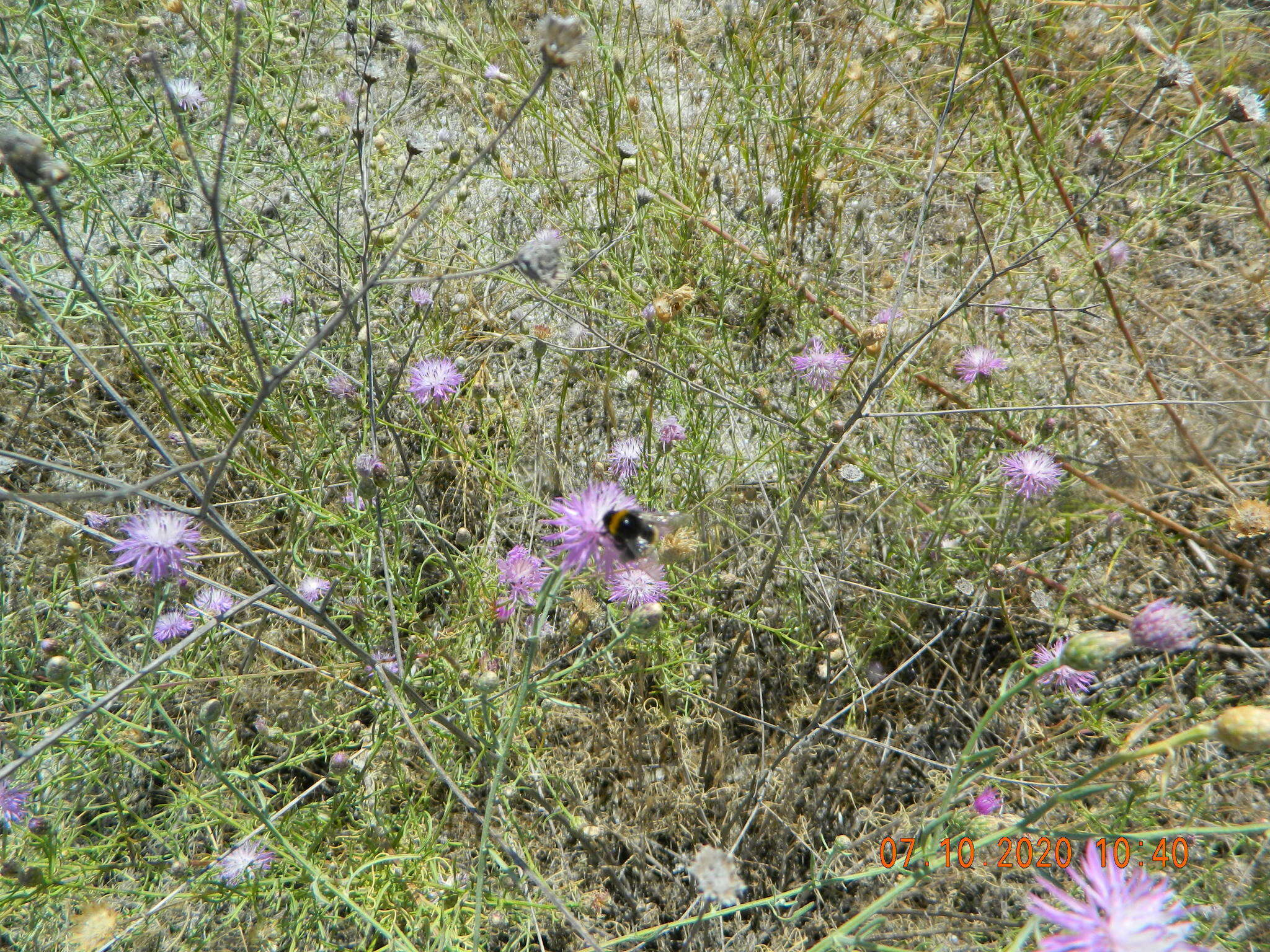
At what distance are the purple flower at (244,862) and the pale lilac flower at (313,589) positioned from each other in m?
0.62

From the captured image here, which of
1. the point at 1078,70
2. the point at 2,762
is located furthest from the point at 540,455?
the point at 1078,70

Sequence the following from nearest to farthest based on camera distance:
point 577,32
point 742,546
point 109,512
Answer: point 577,32, point 742,546, point 109,512

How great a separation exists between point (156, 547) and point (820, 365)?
171 cm

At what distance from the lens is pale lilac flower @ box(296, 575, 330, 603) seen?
2096 millimetres

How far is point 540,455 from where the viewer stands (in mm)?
2482

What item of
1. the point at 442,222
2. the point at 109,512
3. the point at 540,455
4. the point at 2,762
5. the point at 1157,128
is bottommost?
the point at 2,762

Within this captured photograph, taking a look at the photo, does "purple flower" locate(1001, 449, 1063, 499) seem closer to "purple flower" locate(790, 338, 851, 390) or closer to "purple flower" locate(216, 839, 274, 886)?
"purple flower" locate(790, 338, 851, 390)

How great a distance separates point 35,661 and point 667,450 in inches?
70.3

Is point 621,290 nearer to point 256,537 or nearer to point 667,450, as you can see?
point 667,450

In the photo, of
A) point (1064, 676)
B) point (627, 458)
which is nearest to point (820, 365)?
A: point (627, 458)

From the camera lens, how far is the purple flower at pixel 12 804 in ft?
5.89

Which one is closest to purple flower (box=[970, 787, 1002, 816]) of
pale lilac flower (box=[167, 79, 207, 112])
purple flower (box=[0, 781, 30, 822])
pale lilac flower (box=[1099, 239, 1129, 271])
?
pale lilac flower (box=[1099, 239, 1129, 271])
